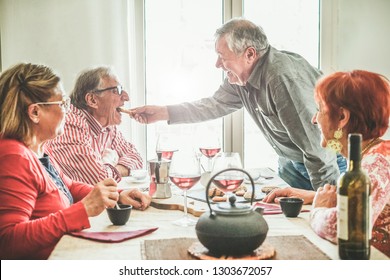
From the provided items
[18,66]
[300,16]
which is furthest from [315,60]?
[18,66]

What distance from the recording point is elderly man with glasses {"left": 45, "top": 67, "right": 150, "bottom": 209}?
2.11 meters

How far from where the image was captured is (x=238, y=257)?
1037mm

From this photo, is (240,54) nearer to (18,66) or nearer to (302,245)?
(18,66)

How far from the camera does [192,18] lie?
3.27m

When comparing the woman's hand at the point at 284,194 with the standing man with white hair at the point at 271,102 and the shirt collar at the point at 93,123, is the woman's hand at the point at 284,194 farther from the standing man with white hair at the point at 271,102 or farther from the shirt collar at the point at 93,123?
the shirt collar at the point at 93,123

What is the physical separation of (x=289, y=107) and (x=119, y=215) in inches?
40.6

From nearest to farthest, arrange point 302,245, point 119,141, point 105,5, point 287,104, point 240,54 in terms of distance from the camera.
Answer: point 302,245 < point 287,104 < point 240,54 < point 119,141 < point 105,5

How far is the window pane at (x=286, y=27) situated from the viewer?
326 cm

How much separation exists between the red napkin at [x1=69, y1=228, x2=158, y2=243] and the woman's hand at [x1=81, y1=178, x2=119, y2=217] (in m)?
0.07

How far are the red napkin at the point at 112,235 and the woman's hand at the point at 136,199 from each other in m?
0.27

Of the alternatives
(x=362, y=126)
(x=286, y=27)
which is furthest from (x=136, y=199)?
(x=286, y=27)

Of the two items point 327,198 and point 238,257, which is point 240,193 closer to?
point 327,198

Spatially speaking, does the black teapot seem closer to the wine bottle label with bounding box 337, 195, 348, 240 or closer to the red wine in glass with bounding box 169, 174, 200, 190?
the wine bottle label with bounding box 337, 195, 348, 240
